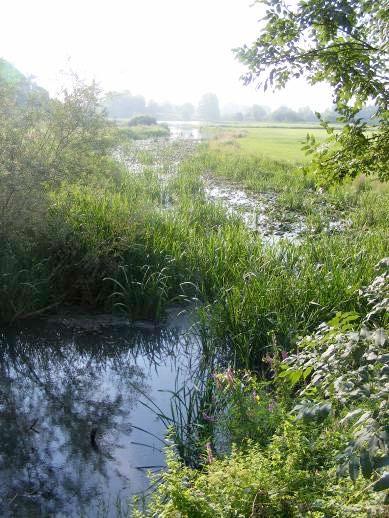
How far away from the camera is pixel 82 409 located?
421 cm

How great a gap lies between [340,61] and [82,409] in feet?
9.69

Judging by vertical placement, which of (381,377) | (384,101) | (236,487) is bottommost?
(236,487)

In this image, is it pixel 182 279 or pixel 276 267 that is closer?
pixel 276 267

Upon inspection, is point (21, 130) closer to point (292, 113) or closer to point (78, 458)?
point (78, 458)

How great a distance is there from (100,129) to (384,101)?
14.3ft

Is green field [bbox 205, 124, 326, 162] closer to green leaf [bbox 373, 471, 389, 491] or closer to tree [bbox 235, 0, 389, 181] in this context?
tree [bbox 235, 0, 389, 181]

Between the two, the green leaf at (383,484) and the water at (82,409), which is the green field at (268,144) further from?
the green leaf at (383,484)

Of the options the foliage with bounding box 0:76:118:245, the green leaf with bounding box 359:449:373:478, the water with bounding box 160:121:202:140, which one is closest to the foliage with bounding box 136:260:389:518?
the green leaf with bounding box 359:449:373:478

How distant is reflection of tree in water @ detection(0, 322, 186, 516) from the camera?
10.7 ft

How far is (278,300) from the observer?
4996 mm

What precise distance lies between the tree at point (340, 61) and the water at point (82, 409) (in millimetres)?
2155

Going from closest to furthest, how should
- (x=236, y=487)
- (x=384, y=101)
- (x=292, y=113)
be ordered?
(x=236, y=487), (x=384, y=101), (x=292, y=113)

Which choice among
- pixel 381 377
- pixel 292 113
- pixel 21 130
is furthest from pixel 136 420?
pixel 292 113

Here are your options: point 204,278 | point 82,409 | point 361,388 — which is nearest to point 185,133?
point 204,278
